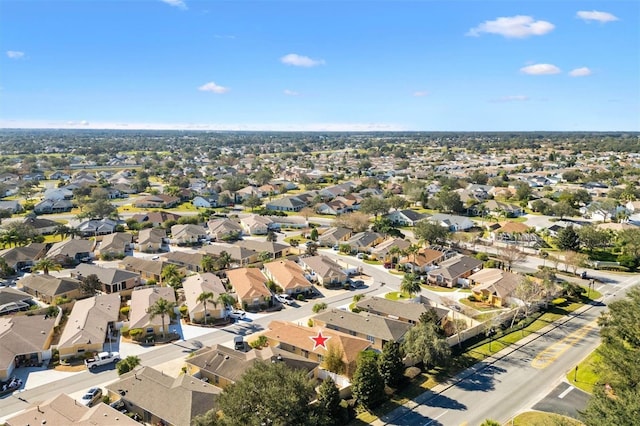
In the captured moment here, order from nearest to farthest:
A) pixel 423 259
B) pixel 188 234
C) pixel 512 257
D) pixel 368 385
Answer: pixel 368 385 < pixel 512 257 < pixel 423 259 < pixel 188 234

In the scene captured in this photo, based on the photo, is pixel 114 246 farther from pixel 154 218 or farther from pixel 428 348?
pixel 428 348

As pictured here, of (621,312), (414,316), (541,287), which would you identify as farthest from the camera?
(541,287)

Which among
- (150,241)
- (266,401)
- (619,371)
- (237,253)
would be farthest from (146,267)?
(619,371)

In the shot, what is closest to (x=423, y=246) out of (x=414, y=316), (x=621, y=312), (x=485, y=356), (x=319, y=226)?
(x=319, y=226)

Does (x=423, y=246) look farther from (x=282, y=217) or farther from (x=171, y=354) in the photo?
(x=171, y=354)

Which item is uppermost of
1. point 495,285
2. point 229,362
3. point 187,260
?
point 495,285

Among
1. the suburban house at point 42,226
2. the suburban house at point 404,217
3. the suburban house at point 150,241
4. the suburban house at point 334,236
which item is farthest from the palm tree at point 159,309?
the suburban house at point 404,217
